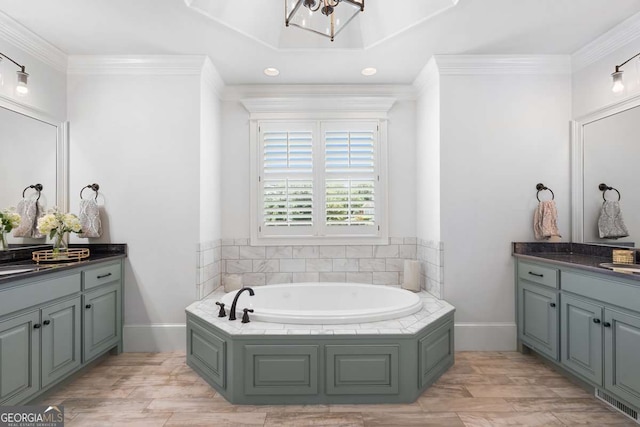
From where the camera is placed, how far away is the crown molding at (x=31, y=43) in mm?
2513

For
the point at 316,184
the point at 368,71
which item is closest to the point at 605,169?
the point at 368,71

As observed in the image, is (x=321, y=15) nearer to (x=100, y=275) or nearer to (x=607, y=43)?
(x=607, y=43)

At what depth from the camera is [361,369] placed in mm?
2244

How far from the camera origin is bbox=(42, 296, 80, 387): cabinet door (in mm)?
2213

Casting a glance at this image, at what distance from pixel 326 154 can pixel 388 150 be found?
2.22 feet

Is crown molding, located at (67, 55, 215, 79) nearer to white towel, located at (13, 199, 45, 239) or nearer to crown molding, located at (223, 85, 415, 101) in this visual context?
crown molding, located at (223, 85, 415, 101)

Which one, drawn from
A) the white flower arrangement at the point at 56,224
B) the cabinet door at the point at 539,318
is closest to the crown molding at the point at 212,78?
the white flower arrangement at the point at 56,224

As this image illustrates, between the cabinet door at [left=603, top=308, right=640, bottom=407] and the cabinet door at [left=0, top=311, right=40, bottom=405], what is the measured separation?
11.7ft

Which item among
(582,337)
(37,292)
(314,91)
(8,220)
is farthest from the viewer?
(314,91)

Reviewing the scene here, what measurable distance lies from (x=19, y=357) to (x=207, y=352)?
1080mm

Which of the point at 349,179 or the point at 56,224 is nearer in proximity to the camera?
the point at 56,224

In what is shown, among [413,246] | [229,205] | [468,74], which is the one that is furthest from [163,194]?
[468,74]

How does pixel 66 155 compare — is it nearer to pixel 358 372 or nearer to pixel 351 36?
pixel 351 36

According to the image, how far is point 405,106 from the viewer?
12.2 feet
